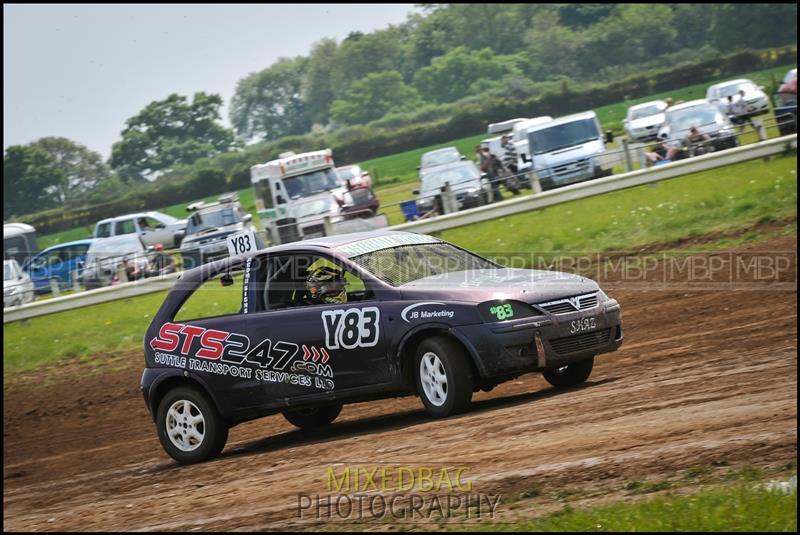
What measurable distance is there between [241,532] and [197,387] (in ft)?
12.2

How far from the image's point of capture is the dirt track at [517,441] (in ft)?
20.5

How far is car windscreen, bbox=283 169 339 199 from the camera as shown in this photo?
29406mm

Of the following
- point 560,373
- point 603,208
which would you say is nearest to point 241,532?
point 560,373

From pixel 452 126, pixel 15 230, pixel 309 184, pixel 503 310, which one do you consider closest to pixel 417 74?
pixel 452 126

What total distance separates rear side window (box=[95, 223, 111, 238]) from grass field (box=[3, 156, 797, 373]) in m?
16.8

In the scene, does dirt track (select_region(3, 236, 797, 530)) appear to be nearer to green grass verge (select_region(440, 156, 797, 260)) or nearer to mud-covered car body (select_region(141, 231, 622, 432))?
mud-covered car body (select_region(141, 231, 622, 432))

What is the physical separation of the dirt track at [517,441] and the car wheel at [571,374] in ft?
0.52

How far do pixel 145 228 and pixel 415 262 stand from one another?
33061 millimetres

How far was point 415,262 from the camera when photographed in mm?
9242

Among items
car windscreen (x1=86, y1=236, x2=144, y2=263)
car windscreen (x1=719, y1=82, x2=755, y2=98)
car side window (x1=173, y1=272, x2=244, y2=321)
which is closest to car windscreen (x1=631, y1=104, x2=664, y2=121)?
car windscreen (x1=719, y1=82, x2=755, y2=98)

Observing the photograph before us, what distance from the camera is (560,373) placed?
964 centimetres

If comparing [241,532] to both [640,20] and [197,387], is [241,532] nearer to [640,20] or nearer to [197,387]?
[197,387]

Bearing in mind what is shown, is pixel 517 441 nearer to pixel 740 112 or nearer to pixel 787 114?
pixel 787 114

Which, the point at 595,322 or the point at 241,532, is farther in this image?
the point at 595,322
